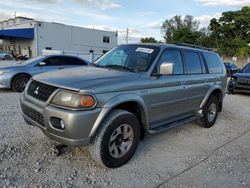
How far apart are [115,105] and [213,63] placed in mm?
3753

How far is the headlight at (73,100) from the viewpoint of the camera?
11.4 feet

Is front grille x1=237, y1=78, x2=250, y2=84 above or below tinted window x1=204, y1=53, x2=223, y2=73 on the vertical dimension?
below

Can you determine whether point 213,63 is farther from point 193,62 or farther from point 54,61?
point 54,61

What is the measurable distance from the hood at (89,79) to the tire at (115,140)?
1.44 feet

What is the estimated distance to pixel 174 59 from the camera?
17.0 feet

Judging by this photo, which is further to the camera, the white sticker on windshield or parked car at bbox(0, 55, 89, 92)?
parked car at bbox(0, 55, 89, 92)

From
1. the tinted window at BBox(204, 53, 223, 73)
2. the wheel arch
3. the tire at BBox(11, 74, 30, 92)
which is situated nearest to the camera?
the wheel arch

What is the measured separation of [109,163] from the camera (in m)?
3.91

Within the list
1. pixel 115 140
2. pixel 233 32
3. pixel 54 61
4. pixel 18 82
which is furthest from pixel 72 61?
pixel 233 32

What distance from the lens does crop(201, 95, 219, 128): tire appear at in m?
6.25

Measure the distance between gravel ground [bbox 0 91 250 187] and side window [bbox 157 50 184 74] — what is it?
1.41 m

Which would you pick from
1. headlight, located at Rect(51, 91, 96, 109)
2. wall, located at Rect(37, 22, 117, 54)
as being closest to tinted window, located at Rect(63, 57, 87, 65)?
headlight, located at Rect(51, 91, 96, 109)

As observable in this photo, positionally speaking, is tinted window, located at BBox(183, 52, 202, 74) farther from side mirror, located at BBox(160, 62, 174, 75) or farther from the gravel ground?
the gravel ground

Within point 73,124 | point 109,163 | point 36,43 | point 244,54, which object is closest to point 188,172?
point 109,163
